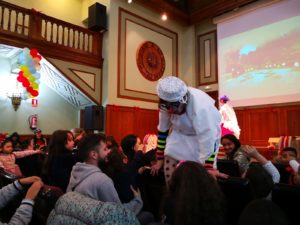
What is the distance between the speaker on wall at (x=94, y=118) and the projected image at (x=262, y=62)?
11.0ft

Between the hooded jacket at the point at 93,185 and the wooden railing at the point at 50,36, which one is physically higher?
the wooden railing at the point at 50,36

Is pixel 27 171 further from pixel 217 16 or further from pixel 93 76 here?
pixel 217 16

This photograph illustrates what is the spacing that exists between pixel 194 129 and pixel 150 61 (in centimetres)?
626

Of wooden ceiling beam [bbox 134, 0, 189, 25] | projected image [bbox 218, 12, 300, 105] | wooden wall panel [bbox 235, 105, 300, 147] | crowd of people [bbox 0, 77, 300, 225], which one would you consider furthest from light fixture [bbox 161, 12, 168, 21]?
crowd of people [bbox 0, 77, 300, 225]

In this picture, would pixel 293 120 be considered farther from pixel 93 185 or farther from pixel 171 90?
pixel 93 185

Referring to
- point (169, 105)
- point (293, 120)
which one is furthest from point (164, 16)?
point (169, 105)

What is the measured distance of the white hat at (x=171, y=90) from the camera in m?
1.46

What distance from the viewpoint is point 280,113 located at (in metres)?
6.54

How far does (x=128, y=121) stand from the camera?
695 cm

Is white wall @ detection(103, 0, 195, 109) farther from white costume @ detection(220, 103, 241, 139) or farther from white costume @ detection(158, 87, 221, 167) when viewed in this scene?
white costume @ detection(158, 87, 221, 167)

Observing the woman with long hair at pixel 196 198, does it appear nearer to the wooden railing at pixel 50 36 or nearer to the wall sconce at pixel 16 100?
the wooden railing at pixel 50 36

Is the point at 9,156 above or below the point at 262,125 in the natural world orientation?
below

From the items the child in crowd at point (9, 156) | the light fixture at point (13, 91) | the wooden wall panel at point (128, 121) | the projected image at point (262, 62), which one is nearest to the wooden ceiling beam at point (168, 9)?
the projected image at point (262, 62)

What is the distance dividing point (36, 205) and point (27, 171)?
2.62 m
